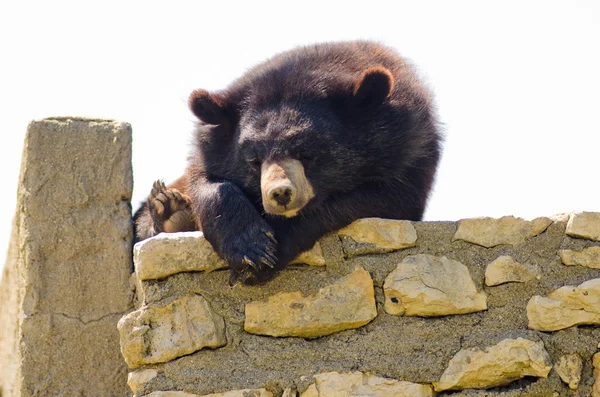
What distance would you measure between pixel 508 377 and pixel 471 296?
386 millimetres

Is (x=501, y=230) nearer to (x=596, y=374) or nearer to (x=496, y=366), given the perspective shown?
(x=496, y=366)

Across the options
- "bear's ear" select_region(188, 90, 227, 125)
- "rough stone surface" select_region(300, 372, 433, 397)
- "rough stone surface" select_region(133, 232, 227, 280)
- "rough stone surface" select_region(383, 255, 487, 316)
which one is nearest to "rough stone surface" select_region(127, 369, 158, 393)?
"rough stone surface" select_region(133, 232, 227, 280)

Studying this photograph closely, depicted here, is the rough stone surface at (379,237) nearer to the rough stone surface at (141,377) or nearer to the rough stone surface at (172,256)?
the rough stone surface at (172,256)

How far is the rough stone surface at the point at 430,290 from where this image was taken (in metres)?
3.90

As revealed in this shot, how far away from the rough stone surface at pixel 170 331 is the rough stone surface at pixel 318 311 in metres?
0.17

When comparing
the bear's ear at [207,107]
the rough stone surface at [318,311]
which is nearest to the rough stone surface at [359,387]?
the rough stone surface at [318,311]

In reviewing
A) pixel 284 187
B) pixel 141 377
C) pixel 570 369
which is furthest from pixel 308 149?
pixel 570 369

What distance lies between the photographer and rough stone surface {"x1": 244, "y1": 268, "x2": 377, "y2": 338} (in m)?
3.89

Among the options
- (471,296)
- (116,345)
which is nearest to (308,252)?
(471,296)

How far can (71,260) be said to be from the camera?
4.80 m

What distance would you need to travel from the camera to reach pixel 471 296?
12.9ft

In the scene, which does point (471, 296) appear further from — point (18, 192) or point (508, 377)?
A: point (18, 192)

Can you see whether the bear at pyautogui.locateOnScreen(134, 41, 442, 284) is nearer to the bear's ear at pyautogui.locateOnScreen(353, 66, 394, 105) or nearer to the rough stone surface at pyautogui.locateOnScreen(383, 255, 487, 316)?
the bear's ear at pyautogui.locateOnScreen(353, 66, 394, 105)

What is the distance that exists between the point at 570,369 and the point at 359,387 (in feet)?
2.94
